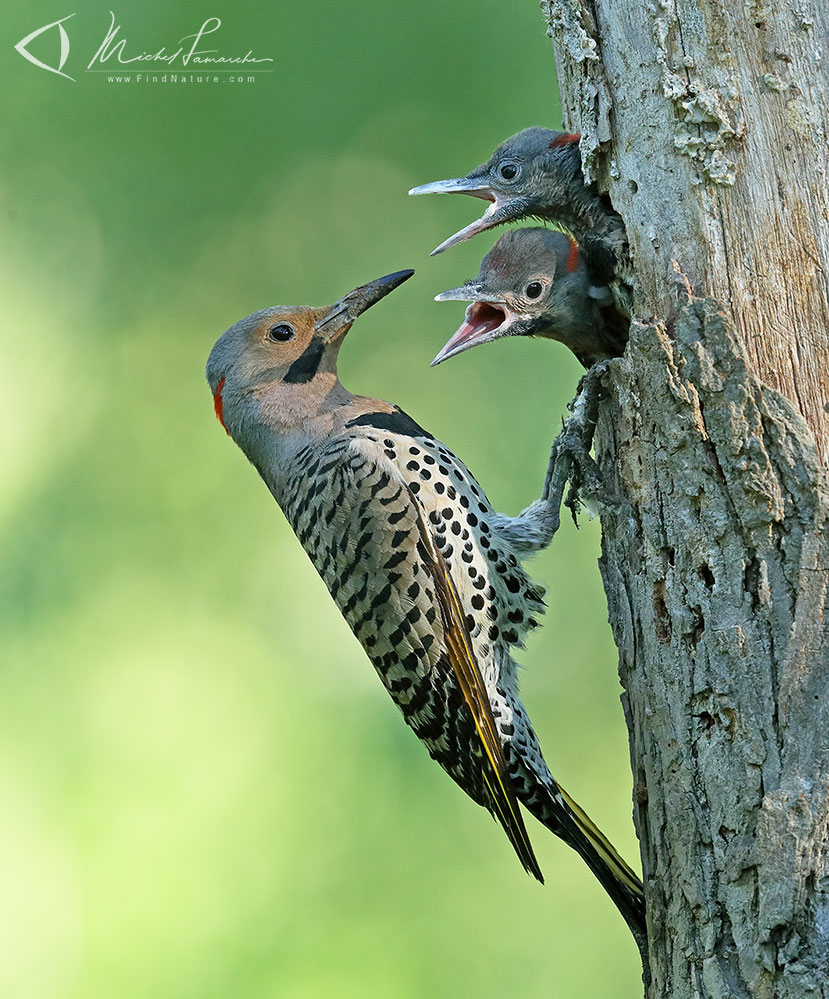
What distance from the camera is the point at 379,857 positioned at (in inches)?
184

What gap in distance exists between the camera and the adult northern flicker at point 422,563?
292 centimetres

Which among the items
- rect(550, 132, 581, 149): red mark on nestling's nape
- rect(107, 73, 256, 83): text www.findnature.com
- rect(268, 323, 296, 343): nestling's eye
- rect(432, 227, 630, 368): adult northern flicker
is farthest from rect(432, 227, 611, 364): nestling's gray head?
rect(107, 73, 256, 83): text www.findnature.com

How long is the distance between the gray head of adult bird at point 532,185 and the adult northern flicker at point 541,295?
8 centimetres

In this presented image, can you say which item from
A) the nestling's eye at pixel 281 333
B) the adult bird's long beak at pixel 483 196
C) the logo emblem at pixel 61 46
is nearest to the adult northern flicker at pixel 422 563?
the nestling's eye at pixel 281 333

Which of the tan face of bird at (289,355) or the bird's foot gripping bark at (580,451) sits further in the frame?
the tan face of bird at (289,355)

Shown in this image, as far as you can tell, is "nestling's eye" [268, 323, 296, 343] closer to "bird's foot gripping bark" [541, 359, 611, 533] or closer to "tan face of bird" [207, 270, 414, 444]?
"tan face of bird" [207, 270, 414, 444]

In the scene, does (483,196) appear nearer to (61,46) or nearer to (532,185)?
(532,185)

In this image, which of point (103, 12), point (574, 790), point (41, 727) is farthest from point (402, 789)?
point (103, 12)

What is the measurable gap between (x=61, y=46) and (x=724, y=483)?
13.9 ft

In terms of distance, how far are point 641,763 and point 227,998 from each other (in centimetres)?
277

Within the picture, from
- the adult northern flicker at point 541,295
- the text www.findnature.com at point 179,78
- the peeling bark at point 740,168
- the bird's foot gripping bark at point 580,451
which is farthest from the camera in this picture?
the text www.findnature.com at point 179,78

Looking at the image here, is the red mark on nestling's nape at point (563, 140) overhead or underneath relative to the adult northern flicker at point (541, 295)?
overhead

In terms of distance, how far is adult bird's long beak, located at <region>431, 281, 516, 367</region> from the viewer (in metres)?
2.78

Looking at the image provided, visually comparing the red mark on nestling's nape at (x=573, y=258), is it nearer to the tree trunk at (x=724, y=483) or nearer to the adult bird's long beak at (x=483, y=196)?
the adult bird's long beak at (x=483, y=196)
